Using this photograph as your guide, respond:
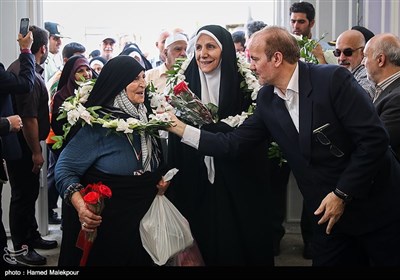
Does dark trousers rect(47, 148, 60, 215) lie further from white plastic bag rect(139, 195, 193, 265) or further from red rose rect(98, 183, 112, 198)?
red rose rect(98, 183, 112, 198)

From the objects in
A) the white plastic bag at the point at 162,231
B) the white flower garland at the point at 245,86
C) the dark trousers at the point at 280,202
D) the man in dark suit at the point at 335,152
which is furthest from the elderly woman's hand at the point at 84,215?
the dark trousers at the point at 280,202

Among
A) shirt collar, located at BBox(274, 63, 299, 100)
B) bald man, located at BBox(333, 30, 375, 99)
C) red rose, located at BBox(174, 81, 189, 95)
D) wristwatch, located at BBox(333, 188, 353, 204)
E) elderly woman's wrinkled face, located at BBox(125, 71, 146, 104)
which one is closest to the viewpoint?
wristwatch, located at BBox(333, 188, 353, 204)

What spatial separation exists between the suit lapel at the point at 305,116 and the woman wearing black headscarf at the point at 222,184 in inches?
39.8

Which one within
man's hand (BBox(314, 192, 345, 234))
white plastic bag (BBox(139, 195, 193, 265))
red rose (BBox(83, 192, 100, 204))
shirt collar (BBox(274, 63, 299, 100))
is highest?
shirt collar (BBox(274, 63, 299, 100))

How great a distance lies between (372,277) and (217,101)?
1548 mm

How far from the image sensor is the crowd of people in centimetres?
282

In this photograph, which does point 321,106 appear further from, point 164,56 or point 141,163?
point 164,56

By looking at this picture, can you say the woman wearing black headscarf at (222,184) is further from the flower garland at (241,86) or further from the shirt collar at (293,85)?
the shirt collar at (293,85)

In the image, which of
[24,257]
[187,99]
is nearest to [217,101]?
[187,99]

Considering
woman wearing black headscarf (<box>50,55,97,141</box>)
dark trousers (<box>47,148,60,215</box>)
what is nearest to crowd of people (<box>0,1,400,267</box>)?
woman wearing black headscarf (<box>50,55,97,141</box>)

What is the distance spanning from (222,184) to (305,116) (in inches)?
45.3

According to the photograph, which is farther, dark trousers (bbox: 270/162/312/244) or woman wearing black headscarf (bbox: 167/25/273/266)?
dark trousers (bbox: 270/162/312/244)

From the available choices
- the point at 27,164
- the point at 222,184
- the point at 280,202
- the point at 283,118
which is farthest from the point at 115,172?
the point at 280,202

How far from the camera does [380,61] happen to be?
3564mm
